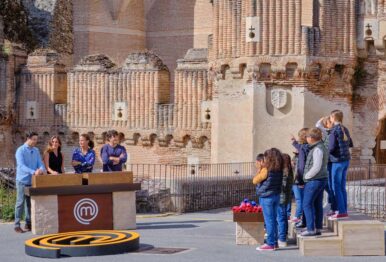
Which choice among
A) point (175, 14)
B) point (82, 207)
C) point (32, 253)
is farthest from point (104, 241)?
point (175, 14)

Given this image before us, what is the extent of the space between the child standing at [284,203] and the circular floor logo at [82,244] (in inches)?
80.3

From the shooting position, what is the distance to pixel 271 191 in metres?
12.2

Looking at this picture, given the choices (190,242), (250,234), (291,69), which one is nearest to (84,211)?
(190,242)

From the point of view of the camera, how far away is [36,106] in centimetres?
2875

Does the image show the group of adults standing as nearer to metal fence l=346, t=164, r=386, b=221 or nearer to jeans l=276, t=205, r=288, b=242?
jeans l=276, t=205, r=288, b=242

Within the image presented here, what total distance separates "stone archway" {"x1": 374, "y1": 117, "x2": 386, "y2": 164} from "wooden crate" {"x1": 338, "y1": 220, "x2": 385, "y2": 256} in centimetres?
1172

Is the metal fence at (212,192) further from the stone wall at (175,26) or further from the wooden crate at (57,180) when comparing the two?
the stone wall at (175,26)

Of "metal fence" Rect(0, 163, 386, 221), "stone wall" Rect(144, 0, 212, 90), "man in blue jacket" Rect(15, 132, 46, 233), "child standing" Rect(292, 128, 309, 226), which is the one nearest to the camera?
"child standing" Rect(292, 128, 309, 226)

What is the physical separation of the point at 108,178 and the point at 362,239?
15.0 feet

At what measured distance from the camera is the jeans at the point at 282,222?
41.2 feet

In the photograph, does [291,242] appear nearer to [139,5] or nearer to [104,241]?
[104,241]

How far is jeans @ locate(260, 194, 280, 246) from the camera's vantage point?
12125 millimetres

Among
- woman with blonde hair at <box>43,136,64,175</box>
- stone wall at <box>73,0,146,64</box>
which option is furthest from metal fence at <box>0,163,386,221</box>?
stone wall at <box>73,0,146,64</box>

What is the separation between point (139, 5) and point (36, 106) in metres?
9.27
